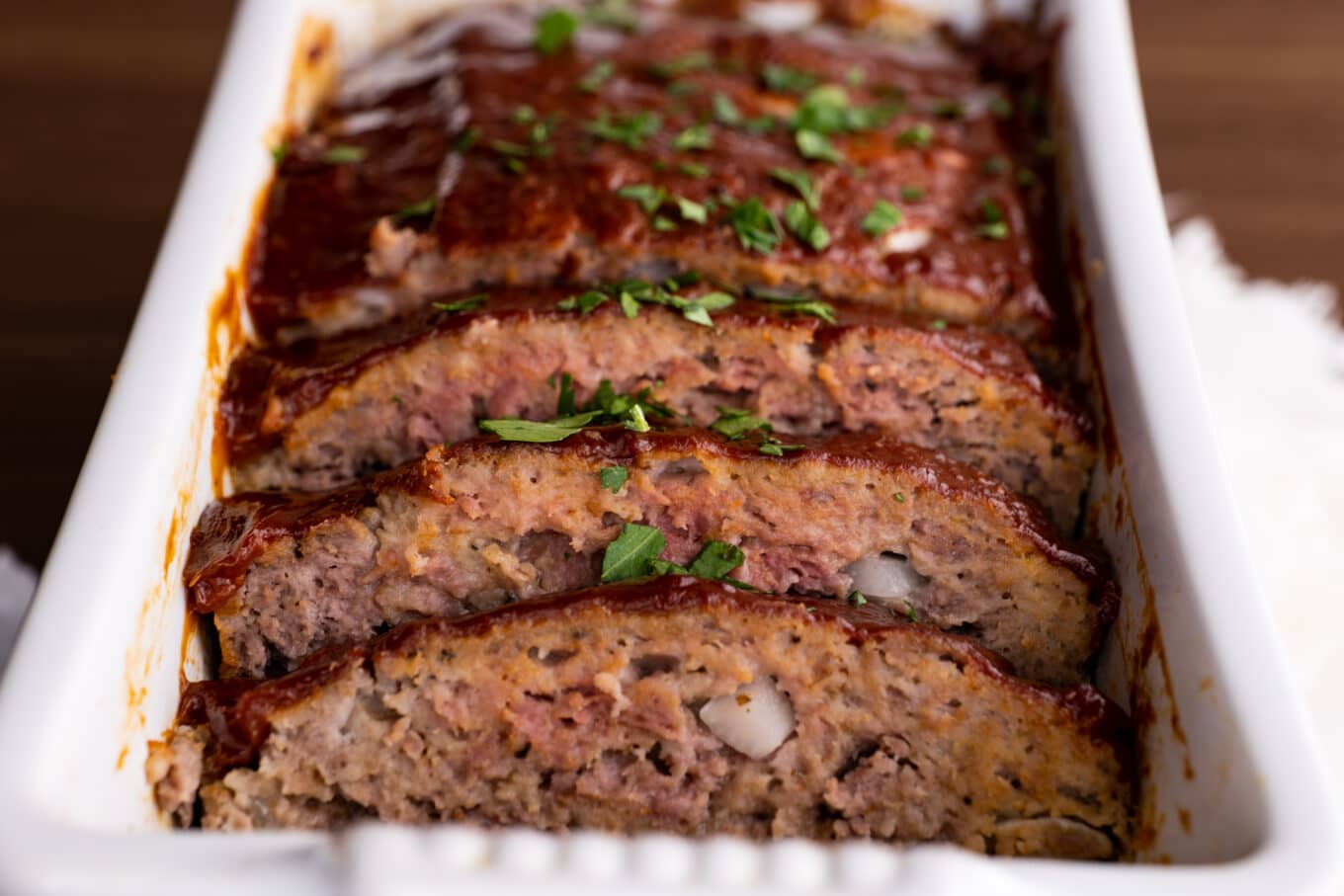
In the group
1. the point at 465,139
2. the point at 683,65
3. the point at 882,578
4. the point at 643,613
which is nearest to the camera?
the point at 643,613

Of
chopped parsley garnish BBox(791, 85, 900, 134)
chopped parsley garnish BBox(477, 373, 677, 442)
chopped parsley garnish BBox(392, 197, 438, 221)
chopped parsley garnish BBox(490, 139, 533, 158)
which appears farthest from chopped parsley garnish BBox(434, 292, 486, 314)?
chopped parsley garnish BBox(791, 85, 900, 134)

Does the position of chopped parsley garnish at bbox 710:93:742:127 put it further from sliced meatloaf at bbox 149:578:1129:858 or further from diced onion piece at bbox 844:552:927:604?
sliced meatloaf at bbox 149:578:1129:858

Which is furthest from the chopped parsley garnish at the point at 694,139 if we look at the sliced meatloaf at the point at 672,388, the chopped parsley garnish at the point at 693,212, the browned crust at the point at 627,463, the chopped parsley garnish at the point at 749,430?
the browned crust at the point at 627,463

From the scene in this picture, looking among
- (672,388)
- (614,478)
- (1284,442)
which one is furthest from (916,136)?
(614,478)

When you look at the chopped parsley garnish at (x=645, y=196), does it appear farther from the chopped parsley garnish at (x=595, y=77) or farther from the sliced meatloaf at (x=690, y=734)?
the sliced meatloaf at (x=690, y=734)

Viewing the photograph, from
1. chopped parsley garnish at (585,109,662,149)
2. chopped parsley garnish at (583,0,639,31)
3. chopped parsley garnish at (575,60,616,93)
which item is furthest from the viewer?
chopped parsley garnish at (583,0,639,31)

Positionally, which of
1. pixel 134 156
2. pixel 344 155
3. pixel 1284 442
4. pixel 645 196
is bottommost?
pixel 134 156

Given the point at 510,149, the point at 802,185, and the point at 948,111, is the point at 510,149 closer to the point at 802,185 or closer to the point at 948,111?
the point at 802,185
